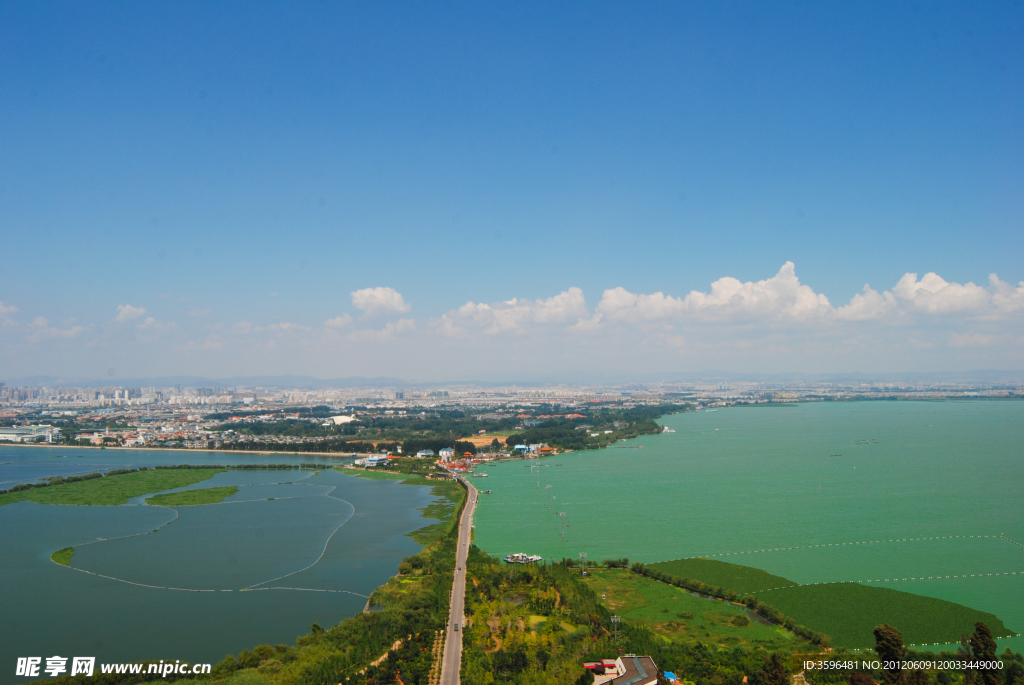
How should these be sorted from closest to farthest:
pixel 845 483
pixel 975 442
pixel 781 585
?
pixel 781 585, pixel 845 483, pixel 975 442

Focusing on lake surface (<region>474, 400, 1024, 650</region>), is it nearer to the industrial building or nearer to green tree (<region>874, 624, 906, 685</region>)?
green tree (<region>874, 624, 906, 685</region>)

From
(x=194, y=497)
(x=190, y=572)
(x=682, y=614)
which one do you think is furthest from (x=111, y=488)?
(x=682, y=614)

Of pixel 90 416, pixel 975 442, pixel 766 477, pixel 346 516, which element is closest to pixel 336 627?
pixel 346 516

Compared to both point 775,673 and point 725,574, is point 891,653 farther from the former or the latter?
point 725,574

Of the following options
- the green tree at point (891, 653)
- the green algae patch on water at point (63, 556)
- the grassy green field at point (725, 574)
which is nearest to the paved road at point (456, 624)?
the grassy green field at point (725, 574)

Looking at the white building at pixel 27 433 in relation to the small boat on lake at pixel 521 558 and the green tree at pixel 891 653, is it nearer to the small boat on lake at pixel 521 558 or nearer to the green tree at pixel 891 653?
the small boat on lake at pixel 521 558

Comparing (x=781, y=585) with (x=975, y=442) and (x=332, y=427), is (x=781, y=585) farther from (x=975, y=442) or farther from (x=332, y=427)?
(x=332, y=427)
